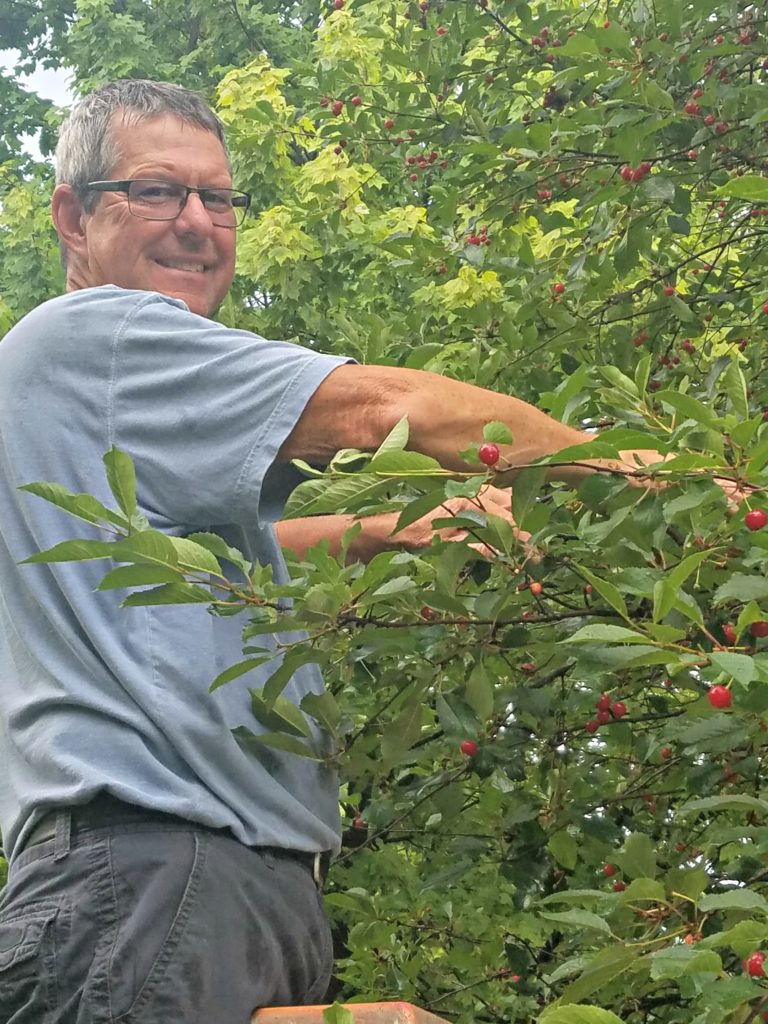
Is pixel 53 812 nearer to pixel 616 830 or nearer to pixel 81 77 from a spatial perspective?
pixel 616 830

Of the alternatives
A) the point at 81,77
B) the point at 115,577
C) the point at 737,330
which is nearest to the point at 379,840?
the point at 737,330

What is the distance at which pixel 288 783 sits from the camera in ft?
6.62

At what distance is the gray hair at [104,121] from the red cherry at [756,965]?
1.62 m

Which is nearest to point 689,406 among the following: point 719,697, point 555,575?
point 719,697

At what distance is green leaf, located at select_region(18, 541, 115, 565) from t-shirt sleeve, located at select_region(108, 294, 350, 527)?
280mm

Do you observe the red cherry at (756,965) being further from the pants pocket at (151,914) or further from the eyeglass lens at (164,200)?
the eyeglass lens at (164,200)

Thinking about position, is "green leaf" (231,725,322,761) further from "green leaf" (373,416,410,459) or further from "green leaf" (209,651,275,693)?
"green leaf" (373,416,410,459)

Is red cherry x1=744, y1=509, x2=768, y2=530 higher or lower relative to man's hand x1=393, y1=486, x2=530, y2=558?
higher

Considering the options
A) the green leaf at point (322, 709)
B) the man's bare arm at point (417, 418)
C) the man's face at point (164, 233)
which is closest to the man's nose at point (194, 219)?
the man's face at point (164, 233)

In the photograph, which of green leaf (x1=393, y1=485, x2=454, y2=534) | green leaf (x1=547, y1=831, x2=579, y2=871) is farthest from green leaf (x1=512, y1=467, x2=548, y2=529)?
green leaf (x1=547, y1=831, x2=579, y2=871)

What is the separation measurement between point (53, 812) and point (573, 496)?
809mm

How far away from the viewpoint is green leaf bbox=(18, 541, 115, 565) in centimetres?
160

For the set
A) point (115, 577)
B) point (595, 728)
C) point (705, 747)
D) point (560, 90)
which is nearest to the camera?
point (115, 577)

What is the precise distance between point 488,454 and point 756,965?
683mm
